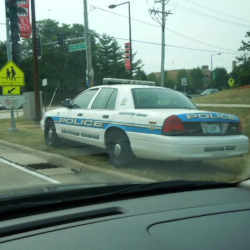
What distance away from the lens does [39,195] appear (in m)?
2.17

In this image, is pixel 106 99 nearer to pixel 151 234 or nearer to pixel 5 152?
pixel 5 152

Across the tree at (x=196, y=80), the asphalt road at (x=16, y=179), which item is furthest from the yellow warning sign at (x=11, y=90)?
the tree at (x=196, y=80)

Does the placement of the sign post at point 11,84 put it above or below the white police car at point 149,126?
above

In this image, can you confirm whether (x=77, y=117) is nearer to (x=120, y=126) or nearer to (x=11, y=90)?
(x=120, y=126)

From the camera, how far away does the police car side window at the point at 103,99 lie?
7.50 metres

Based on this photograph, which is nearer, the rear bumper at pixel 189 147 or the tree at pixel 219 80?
the rear bumper at pixel 189 147

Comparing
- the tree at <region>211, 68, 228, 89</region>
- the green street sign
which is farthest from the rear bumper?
the tree at <region>211, 68, 228, 89</region>

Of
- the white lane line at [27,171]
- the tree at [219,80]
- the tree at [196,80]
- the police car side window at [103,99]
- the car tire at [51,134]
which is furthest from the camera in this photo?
the tree at [196,80]

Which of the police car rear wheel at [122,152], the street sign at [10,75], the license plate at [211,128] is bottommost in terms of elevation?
the police car rear wheel at [122,152]

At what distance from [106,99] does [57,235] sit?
5926 mm

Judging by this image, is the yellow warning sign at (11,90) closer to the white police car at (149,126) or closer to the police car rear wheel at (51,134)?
the police car rear wheel at (51,134)

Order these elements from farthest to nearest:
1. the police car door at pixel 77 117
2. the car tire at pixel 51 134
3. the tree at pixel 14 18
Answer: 1. the tree at pixel 14 18
2. the car tire at pixel 51 134
3. the police car door at pixel 77 117

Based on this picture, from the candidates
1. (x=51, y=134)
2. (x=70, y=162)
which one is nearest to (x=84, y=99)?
(x=70, y=162)

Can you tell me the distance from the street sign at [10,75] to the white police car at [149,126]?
592 centimetres
